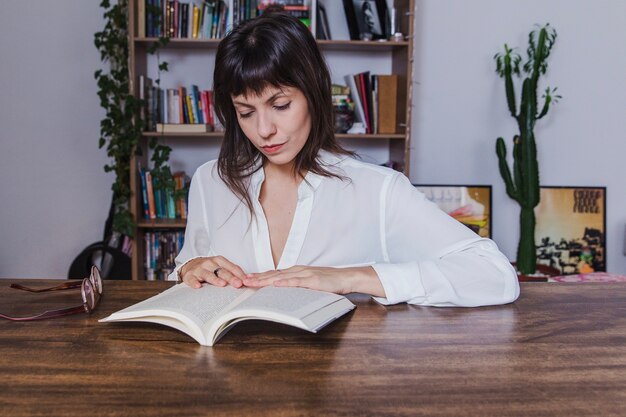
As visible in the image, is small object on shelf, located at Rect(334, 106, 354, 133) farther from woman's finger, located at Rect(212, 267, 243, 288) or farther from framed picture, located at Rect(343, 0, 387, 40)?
woman's finger, located at Rect(212, 267, 243, 288)

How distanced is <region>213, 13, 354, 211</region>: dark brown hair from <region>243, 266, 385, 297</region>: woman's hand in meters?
0.40

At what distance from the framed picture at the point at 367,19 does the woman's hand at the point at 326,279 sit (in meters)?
2.24

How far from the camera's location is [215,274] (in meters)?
1.35

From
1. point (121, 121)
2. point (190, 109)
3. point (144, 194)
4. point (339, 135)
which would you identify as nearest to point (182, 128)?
point (190, 109)

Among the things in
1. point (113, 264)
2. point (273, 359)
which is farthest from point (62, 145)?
point (273, 359)

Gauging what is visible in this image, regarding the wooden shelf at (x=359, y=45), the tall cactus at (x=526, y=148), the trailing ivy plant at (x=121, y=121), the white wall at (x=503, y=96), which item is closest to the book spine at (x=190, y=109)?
the trailing ivy plant at (x=121, y=121)

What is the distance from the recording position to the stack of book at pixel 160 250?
11.3 ft

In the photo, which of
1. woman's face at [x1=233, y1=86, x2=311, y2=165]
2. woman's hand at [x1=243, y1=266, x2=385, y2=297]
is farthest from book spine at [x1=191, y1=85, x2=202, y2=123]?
woman's hand at [x1=243, y1=266, x2=385, y2=297]

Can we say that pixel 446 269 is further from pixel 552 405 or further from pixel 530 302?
pixel 552 405

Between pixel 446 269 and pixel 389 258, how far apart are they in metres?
0.33

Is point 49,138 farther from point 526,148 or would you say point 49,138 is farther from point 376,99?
point 526,148

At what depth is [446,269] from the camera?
1.37 m

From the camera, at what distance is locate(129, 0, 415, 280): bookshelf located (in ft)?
10.8

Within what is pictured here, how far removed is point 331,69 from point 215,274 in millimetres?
2394
